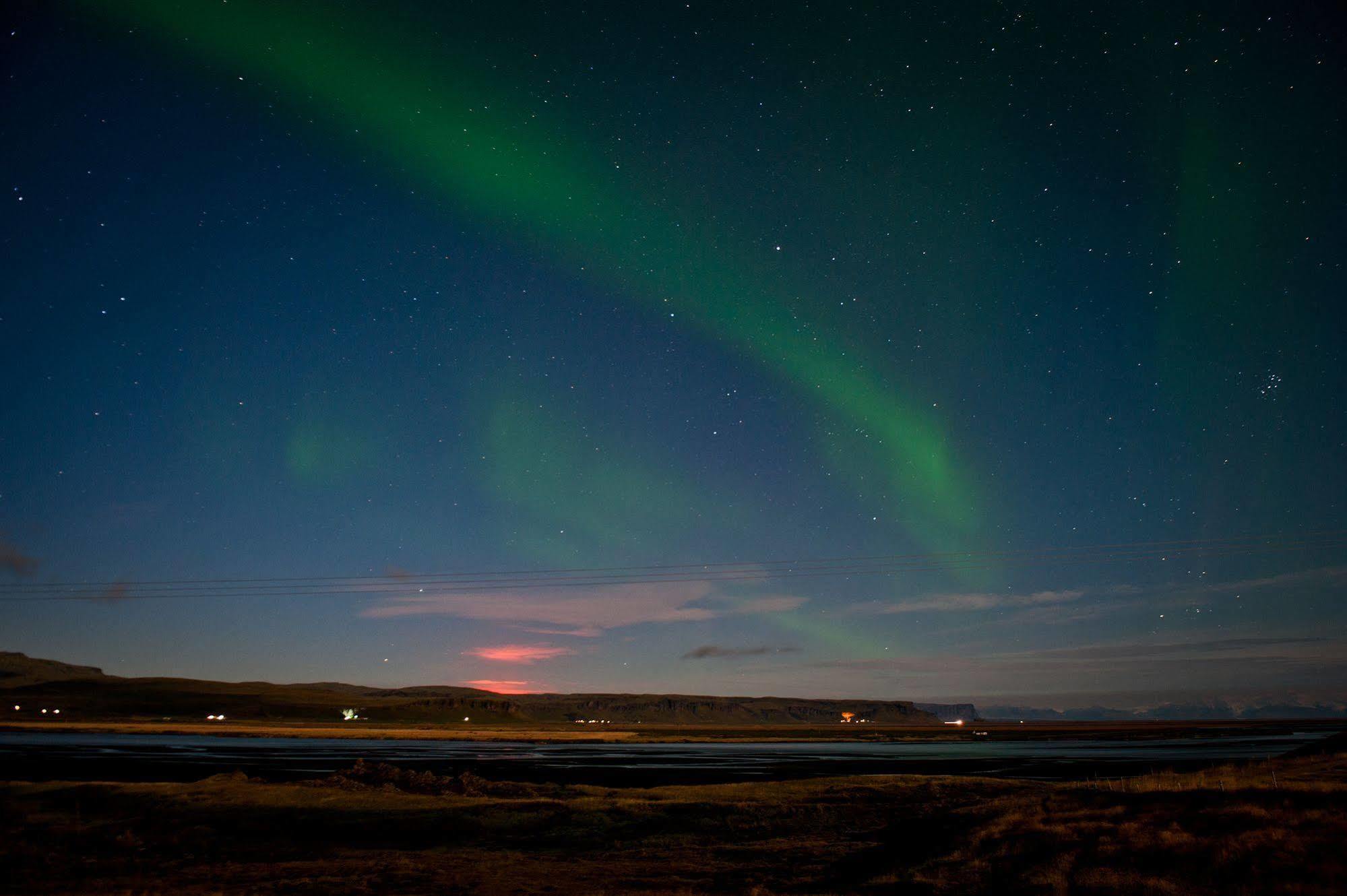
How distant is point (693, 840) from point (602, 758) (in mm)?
54390

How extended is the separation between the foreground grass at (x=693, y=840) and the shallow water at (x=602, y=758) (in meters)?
15.7

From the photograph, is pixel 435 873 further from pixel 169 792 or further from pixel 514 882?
pixel 169 792

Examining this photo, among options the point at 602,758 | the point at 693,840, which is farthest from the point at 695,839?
the point at 602,758

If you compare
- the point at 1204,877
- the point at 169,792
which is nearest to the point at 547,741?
the point at 169,792

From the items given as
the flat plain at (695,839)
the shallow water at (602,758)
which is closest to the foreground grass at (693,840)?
the flat plain at (695,839)

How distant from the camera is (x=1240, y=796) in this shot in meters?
20.8

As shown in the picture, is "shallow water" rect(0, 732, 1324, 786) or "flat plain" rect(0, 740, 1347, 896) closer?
"flat plain" rect(0, 740, 1347, 896)

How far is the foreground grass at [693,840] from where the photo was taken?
17.5 meters

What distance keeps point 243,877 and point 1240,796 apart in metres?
25.8

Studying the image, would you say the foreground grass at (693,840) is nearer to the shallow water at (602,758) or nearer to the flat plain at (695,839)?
the flat plain at (695,839)

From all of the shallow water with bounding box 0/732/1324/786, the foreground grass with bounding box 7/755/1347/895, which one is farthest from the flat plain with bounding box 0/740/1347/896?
the shallow water with bounding box 0/732/1324/786

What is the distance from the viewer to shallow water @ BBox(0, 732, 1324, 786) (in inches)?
2106

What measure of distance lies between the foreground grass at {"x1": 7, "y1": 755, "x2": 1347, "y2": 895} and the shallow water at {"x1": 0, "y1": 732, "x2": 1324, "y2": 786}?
1568 cm

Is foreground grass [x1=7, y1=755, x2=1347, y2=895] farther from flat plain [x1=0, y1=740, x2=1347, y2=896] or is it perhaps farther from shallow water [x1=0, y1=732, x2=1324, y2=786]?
shallow water [x1=0, y1=732, x2=1324, y2=786]
